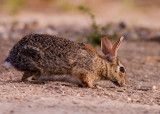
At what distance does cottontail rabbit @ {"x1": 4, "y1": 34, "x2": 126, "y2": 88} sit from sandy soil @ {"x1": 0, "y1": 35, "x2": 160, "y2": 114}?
0.61ft

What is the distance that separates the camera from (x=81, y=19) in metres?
18.9

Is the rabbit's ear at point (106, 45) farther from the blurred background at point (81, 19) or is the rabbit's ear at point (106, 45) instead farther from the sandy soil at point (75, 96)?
the blurred background at point (81, 19)

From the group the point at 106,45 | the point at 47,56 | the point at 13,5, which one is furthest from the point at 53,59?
the point at 13,5

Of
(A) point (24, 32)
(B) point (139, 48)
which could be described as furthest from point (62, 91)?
(A) point (24, 32)

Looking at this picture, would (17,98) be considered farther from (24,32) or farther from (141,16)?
(141,16)

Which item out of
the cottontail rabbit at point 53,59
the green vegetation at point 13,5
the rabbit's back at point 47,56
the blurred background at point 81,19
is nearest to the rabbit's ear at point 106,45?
the cottontail rabbit at point 53,59

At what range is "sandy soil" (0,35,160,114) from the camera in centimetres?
570

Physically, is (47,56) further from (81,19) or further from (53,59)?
(81,19)

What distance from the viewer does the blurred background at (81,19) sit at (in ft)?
47.5

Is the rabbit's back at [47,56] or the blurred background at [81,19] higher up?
the blurred background at [81,19]

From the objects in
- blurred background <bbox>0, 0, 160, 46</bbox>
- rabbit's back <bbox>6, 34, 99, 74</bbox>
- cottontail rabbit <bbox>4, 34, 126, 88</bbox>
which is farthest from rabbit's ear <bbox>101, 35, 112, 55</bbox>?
blurred background <bbox>0, 0, 160, 46</bbox>

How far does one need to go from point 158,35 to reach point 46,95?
8.86m

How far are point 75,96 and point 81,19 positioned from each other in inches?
498

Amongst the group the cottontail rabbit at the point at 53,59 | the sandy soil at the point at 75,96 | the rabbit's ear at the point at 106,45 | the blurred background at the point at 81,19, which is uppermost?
the blurred background at the point at 81,19
